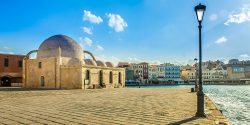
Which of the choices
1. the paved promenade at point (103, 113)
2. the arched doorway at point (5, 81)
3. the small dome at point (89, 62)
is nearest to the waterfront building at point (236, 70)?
the small dome at point (89, 62)

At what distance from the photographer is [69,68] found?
40.3 metres

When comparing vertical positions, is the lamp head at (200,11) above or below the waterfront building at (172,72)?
above

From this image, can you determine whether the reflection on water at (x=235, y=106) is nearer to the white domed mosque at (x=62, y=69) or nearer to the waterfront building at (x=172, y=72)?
the white domed mosque at (x=62, y=69)

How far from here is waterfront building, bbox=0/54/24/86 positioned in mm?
52844

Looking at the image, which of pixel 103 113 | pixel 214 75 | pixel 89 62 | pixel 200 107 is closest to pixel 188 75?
pixel 214 75

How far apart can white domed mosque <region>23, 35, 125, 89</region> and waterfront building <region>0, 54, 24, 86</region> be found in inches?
403

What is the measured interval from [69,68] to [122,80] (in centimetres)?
1524

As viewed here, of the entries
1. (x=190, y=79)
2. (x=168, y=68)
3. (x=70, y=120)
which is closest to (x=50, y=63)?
(x=70, y=120)

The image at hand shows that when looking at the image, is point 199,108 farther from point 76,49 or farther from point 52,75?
point 76,49

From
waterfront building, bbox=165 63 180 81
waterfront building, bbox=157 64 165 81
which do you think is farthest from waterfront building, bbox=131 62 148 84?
waterfront building, bbox=165 63 180 81

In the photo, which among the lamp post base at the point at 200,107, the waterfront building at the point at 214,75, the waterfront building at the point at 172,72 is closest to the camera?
the lamp post base at the point at 200,107

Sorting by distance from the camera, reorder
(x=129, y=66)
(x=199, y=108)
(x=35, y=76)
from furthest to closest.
Answer: (x=129, y=66) → (x=35, y=76) → (x=199, y=108)

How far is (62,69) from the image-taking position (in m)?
40.8

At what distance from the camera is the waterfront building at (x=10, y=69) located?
173 feet
